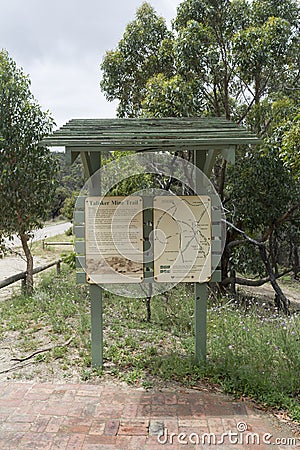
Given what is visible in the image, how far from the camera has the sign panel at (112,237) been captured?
3.86 meters

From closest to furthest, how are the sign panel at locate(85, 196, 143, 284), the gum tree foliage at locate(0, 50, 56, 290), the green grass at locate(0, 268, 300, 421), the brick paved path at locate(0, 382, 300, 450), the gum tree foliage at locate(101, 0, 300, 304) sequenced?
the brick paved path at locate(0, 382, 300, 450) → the green grass at locate(0, 268, 300, 421) → the sign panel at locate(85, 196, 143, 284) → the gum tree foliage at locate(0, 50, 56, 290) → the gum tree foliage at locate(101, 0, 300, 304)

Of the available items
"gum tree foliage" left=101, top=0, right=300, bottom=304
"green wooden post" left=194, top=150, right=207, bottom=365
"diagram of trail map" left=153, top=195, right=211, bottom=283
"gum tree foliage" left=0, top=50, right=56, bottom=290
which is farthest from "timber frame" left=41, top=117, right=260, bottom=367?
"gum tree foliage" left=101, top=0, right=300, bottom=304

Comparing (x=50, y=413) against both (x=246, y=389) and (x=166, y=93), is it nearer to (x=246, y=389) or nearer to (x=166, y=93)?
(x=246, y=389)

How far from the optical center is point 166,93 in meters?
8.16

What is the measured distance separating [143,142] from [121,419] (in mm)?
2139

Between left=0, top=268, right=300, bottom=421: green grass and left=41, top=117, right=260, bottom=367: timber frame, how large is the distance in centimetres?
25

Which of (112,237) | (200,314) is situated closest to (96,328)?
(112,237)

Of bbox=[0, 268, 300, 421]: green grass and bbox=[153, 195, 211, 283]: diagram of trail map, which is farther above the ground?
bbox=[153, 195, 211, 283]: diagram of trail map

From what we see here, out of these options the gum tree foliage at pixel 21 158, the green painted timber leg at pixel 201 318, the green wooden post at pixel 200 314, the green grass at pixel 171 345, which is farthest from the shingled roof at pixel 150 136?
the gum tree foliage at pixel 21 158

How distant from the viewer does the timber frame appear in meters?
3.45

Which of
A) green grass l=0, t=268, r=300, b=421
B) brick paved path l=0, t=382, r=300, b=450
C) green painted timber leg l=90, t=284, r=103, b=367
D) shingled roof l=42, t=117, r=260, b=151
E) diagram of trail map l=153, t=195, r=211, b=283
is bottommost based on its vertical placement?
brick paved path l=0, t=382, r=300, b=450

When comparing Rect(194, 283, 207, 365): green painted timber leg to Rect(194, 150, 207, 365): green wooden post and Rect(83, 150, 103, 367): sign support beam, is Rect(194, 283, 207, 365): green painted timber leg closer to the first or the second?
Rect(194, 150, 207, 365): green wooden post

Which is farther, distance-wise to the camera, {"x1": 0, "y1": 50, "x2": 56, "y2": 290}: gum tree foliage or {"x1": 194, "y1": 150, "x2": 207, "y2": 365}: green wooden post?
{"x1": 0, "y1": 50, "x2": 56, "y2": 290}: gum tree foliage

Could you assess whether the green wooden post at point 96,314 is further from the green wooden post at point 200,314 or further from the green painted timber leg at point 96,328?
the green wooden post at point 200,314
